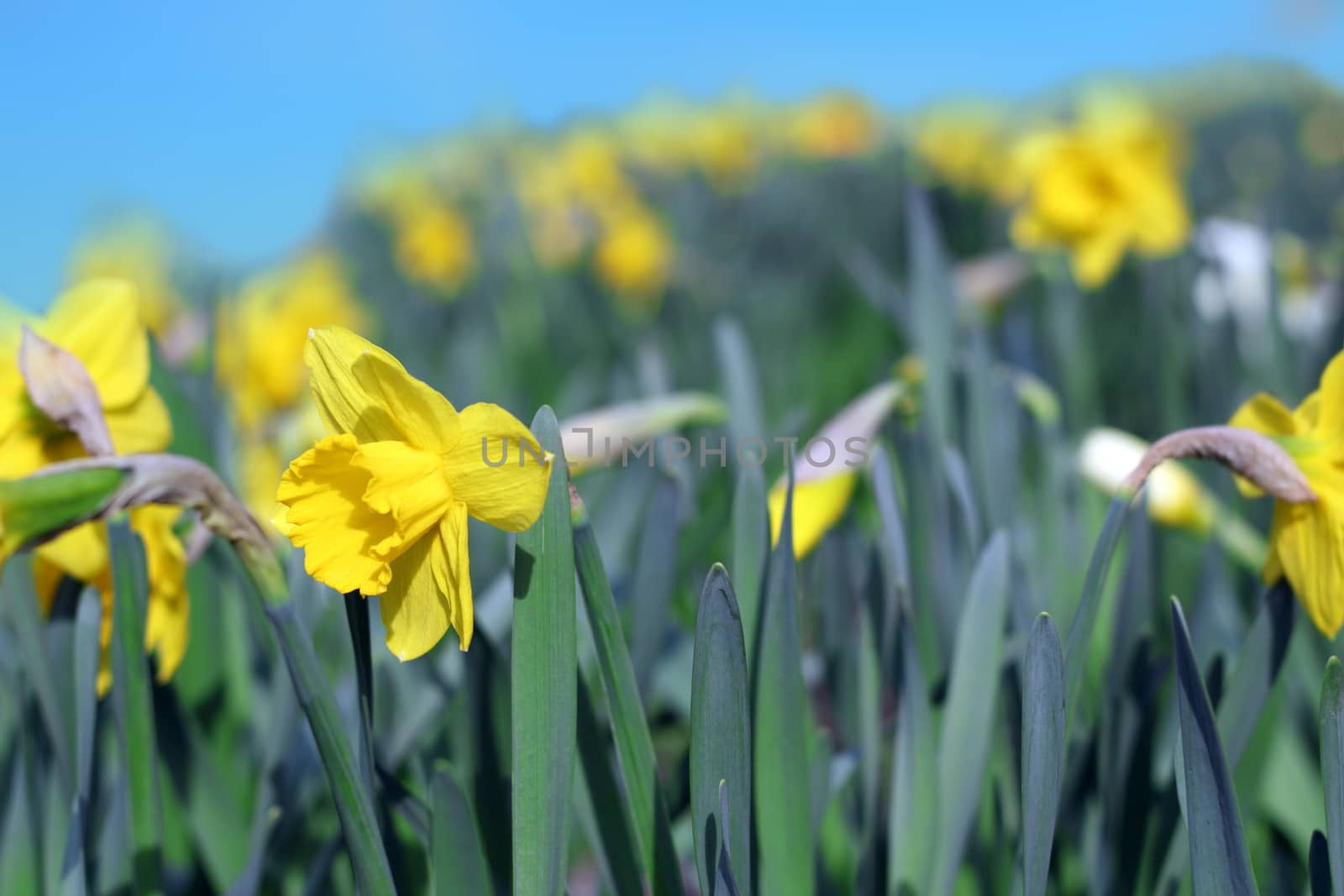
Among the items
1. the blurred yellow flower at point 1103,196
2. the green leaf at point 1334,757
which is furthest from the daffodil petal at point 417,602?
the blurred yellow flower at point 1103,196

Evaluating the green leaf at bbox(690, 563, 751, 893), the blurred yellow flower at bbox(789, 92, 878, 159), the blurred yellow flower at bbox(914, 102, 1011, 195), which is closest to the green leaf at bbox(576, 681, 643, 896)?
the green leaf at bbox(690, 563, 751, 893)

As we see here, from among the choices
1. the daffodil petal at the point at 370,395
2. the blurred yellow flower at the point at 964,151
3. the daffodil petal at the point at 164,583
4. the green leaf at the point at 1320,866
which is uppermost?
the blurred yellow flower at the point at 964,151

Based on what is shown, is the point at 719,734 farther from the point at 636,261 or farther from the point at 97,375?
the point at 636,261

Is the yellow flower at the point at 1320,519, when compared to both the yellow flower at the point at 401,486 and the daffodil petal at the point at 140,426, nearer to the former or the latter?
the yellow flower at the point at 401,486

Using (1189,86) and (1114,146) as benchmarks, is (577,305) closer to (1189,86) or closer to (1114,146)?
(1114,146)

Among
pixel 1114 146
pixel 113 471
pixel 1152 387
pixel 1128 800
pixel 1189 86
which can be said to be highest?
pixel 1189 86

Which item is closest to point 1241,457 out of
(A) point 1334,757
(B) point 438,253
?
(A) point 1334,757

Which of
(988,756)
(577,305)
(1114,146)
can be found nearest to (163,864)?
(988,756)
